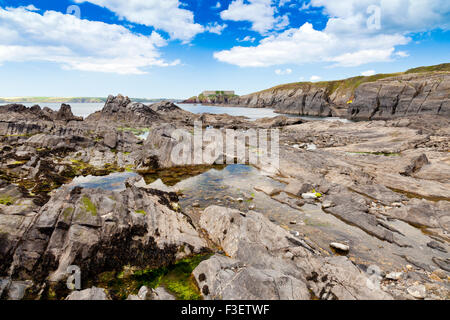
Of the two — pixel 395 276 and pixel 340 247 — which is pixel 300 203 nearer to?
pixel 340 247

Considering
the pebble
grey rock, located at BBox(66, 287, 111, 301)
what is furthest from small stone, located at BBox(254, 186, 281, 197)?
grey rock, located at BBox(66, 287, 111, 301)

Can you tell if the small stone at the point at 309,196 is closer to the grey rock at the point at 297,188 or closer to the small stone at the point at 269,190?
the grey rock at the point at 297,188

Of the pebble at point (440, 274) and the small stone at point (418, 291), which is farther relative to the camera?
the pebble at point (440, 274)

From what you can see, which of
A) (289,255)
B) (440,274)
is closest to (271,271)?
(289,255)

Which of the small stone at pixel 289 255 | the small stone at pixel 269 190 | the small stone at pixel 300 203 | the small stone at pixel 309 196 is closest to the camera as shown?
the small stone at pixel 289 255

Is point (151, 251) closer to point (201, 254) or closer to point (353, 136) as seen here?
point (201, 254)

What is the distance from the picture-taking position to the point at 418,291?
9.89 metres

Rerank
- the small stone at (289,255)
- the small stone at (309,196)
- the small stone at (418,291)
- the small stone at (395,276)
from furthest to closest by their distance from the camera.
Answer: the small stone at (309,196) < the small stone at (289,255) < the small stone at (395,276) < the small stone at (418,291)

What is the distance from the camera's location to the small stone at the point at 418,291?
9.67m

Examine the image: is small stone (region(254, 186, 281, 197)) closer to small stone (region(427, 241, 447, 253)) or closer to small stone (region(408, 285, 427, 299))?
small stone (region(427, 241, 447, 253))

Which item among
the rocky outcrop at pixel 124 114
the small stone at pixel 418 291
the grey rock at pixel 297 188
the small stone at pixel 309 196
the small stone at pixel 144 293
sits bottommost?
the small stone at pixel 418 291

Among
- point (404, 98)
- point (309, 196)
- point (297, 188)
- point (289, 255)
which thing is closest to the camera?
point (289, 255)

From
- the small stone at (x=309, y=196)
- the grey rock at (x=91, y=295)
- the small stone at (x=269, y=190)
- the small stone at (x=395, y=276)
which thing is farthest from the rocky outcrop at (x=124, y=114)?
the small stone at (x=395, y=276)
